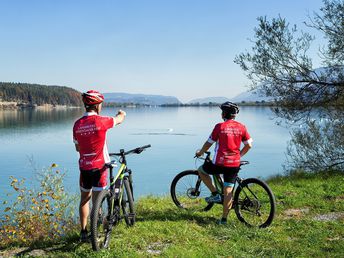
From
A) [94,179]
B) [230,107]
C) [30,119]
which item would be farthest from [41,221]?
[30,119]

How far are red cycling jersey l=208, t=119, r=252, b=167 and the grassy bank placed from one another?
4.04ft

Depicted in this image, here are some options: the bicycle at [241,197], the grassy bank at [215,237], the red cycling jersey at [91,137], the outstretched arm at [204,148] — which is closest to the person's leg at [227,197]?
the bicycle at [241,197]

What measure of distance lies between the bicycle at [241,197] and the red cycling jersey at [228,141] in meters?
0.39

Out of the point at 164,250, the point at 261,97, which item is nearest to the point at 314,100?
the point at 261,97

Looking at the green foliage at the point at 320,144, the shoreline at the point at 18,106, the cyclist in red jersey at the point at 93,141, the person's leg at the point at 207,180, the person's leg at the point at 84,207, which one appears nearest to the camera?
the cyclist in red jersey at the point at 93,141

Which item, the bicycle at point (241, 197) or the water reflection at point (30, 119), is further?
the water reflection at point (30, 119)

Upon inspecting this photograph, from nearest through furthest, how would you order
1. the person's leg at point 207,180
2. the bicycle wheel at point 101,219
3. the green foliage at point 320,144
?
1. the bicycle wheel at point 101,219
2. the person's leg at point 207,180
3. the green foliage at point 320,144

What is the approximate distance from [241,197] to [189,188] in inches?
57.5

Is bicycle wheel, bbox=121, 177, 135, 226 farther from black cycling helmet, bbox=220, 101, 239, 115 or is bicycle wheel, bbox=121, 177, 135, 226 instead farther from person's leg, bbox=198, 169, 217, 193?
black cycling helmet, bbox=220, 101, 239, 115

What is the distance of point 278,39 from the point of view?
1352cm

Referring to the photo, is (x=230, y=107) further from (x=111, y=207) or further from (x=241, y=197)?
(x=111, y=207)

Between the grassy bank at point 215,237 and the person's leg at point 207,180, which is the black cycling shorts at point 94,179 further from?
the person's leg at point 207,180

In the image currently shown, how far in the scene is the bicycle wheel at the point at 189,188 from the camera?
25.9 ft

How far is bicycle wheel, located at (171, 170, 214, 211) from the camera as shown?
788cm
